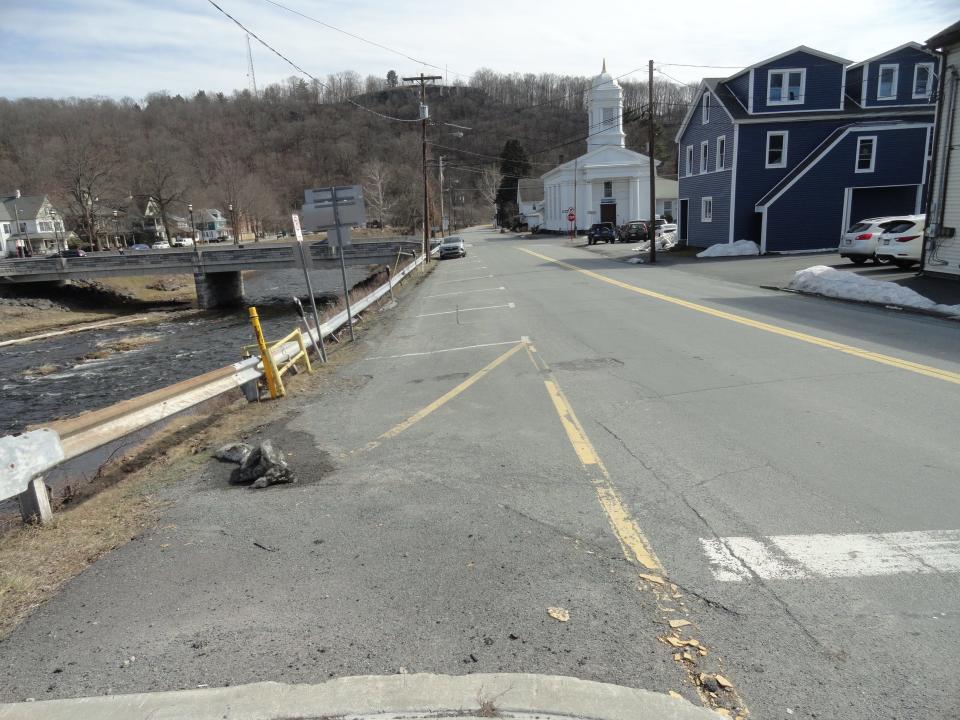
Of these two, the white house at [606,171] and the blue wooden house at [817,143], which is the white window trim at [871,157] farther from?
the white house at [606,171]

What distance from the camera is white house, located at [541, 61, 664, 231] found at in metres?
71.2

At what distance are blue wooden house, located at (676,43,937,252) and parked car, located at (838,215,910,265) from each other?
32.2ft

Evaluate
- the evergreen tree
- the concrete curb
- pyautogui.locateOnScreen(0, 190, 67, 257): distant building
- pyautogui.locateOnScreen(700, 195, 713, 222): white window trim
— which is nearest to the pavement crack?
the concrete curb

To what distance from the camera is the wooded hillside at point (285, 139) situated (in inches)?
2060

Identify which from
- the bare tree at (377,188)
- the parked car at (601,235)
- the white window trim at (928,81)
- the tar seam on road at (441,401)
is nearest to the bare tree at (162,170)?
the bare tree at (377,188)

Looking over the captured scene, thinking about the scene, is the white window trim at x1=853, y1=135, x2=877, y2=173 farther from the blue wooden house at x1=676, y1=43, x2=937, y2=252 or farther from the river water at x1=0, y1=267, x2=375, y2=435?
the river water at x1=0, y1=267, x2=375, y2=435

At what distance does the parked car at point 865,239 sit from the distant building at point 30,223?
95614mm

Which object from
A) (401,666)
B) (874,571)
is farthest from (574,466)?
(401,666)

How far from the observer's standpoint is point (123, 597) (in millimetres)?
3863

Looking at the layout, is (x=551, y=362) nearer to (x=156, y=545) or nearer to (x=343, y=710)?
(x=156, y=545)

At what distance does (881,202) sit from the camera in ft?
113

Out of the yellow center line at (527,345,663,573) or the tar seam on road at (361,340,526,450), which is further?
the tar seam on road at (361,340,526,450)

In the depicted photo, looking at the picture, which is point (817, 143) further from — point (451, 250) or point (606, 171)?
point (606, 171)

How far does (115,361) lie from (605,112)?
60673 mm
